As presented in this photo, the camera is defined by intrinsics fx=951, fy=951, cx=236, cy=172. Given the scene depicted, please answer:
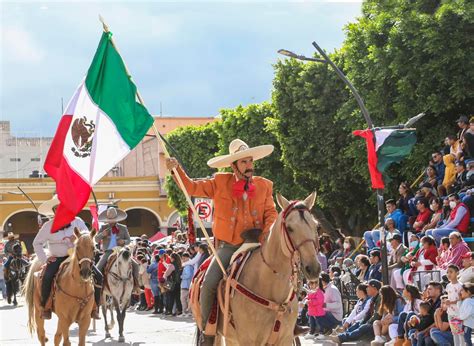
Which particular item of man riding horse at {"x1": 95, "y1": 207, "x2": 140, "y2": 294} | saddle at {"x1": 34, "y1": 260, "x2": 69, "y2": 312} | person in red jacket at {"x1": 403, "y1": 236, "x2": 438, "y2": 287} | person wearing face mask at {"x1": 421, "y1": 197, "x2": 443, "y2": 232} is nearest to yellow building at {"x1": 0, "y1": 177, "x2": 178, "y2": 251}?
man riding horse at {"x1": 95, "y1": 207, "x2": 140, "y2": 294}

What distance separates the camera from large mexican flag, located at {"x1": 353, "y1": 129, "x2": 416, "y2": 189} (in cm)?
2138

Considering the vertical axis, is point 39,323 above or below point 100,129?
below

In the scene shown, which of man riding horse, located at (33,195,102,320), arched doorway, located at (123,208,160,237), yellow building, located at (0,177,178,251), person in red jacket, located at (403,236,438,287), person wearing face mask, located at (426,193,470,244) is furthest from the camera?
arched doorway, located at (123,208,160,237)

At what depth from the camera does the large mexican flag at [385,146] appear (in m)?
21.4

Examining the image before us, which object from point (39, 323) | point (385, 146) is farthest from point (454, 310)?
point (385, 146)

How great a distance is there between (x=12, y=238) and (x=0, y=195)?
42513 millimetres

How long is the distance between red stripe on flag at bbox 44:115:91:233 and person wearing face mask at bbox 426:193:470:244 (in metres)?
9.79

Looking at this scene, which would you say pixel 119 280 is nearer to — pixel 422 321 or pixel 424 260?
pixel 424 260

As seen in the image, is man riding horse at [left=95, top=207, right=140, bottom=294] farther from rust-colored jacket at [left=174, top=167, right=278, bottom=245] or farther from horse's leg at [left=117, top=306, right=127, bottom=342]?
rust-colored jacket at [left=174, top=167, right=278, bottom=245]

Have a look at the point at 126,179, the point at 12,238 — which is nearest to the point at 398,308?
the point at 12,238

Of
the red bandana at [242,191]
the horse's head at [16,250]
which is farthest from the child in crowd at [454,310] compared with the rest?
the horse's head at [16,250]

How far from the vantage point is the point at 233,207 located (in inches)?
436

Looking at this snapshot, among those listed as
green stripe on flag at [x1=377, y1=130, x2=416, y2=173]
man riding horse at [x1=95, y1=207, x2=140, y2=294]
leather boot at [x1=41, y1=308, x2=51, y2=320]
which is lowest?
leather boot at [x1=41, y1=308, x2=51, y2=320]

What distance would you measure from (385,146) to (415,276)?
13.3 feet
